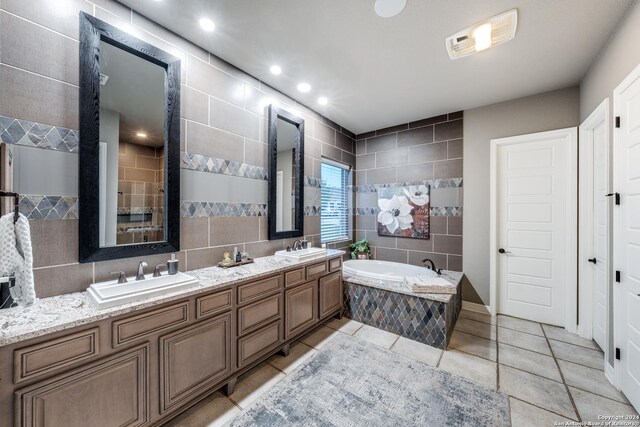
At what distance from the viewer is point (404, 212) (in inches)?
150

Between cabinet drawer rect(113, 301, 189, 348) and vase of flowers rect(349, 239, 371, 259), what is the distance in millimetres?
2871

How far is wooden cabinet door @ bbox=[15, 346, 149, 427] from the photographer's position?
1.04 metres

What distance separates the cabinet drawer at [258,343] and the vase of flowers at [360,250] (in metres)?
2.12

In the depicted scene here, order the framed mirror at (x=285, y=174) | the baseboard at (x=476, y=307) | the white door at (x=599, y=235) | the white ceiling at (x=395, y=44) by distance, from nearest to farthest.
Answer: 1. the white ceiling at (x=395, y=44)
2. the white door at (x=599, y=235)
3. the framed mirror at (x=285, y=174)
4. the baseboard at (x=476, y=307)

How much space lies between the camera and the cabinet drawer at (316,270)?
252 centimetres

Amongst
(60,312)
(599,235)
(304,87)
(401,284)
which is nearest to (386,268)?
(401,284)

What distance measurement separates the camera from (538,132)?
113 inches

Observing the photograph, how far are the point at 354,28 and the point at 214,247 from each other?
2114 millimetres

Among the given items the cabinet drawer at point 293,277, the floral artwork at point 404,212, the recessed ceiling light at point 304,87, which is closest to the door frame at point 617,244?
the floral artwork at point 404,212

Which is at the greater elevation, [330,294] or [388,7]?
[388,7]

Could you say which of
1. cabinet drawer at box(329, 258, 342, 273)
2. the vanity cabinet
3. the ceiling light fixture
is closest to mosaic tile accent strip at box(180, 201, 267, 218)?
the vanity cabinet

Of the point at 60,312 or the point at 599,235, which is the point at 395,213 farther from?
the point at 60,312

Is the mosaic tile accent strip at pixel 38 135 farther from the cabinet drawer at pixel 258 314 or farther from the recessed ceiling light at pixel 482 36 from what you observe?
the recessed ceiling light at pixel 482 36

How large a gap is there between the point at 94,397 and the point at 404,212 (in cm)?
364
